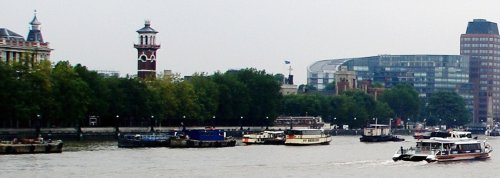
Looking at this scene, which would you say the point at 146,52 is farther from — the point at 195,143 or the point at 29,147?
Result: the point at 29,147

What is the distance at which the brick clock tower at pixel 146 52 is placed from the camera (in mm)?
195875

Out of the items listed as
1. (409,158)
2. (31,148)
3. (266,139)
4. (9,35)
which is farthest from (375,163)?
(9,35)

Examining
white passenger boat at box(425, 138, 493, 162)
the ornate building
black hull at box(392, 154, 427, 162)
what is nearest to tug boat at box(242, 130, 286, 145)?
the ornate building

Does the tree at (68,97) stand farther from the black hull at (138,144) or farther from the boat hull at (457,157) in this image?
the boat hull at (457,157)

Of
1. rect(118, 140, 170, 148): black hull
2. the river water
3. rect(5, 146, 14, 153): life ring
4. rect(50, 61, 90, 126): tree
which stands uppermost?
rect(50, 61, 90, 126): tree

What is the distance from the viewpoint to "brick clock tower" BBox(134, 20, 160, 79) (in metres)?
196

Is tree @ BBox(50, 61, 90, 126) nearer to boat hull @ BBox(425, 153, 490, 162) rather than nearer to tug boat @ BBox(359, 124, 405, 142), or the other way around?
tug boat @ BBox(359, 124, 405, 142)

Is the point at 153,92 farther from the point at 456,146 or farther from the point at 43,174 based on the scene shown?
the point at 43,174

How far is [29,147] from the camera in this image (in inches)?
4390

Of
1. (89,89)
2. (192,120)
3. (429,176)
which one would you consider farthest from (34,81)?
(429,176)

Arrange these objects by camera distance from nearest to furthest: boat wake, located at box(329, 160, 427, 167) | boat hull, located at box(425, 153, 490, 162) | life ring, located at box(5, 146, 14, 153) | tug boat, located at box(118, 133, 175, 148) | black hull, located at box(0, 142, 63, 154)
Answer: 1. boat wake, located at box(329, 160, 427, 167)
2. boat hull, located at box(425, 153, 490, 162)
3. life ring, located at box(5, 146, 14, 153)
4. black hull, located at box(0, 142, 63, 154)
5. tug boat, located at box(118, 133, 175, 148)

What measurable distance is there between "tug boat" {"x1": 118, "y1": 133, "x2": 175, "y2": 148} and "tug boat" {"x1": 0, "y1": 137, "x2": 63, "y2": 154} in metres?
16.9

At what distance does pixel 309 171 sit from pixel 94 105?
62.0 m

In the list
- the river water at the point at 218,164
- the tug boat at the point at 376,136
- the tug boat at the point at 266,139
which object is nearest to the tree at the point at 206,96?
the tug boat at the point at 376,136
